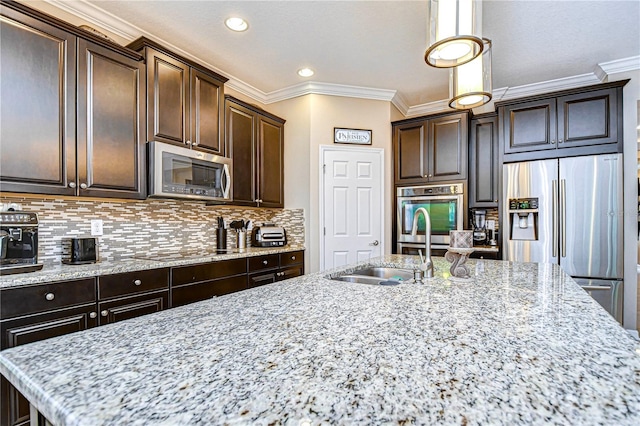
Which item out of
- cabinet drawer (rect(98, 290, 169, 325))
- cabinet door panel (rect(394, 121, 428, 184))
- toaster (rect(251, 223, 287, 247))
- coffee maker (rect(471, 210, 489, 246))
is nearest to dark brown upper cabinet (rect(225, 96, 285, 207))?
toaster (rect(251, 223, 287, 247))

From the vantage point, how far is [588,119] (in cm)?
308

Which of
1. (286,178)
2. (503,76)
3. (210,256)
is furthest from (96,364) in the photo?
(503,76)

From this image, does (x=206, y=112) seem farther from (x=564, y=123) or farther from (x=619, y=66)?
(x=619, y=66)

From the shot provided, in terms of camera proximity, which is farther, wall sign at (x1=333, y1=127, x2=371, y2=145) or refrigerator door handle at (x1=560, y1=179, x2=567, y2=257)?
wall sign at (x1=333, y1=127, x2=371, y2=145)

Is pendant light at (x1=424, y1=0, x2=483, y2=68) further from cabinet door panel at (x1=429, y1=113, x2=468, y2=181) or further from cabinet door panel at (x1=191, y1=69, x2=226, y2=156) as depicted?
cabinet door panel at (x1=429, y1=113, x2=468, y2=181)

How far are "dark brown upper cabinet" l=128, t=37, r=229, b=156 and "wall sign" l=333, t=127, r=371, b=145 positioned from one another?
137cm

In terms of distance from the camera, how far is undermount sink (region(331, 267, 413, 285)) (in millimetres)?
1871

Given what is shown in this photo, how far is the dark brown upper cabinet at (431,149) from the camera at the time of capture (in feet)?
11.9

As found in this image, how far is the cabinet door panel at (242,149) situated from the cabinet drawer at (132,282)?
1.20 metres

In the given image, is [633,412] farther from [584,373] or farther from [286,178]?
[286,178]

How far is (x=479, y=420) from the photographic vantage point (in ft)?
1.52

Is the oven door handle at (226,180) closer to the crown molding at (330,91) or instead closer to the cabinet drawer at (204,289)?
the cabinet drawer at (204,289)

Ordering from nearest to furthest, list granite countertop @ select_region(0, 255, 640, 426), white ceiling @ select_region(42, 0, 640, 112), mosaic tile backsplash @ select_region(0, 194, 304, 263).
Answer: granite countertop @ select_region(0, 255, 640, 426) < mosaic tile backsplash @ select_region(0, 194, 304, 263) < white ceiling @ select_region(42, 0, 640, 112)

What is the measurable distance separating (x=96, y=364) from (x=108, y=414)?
0.69ft
